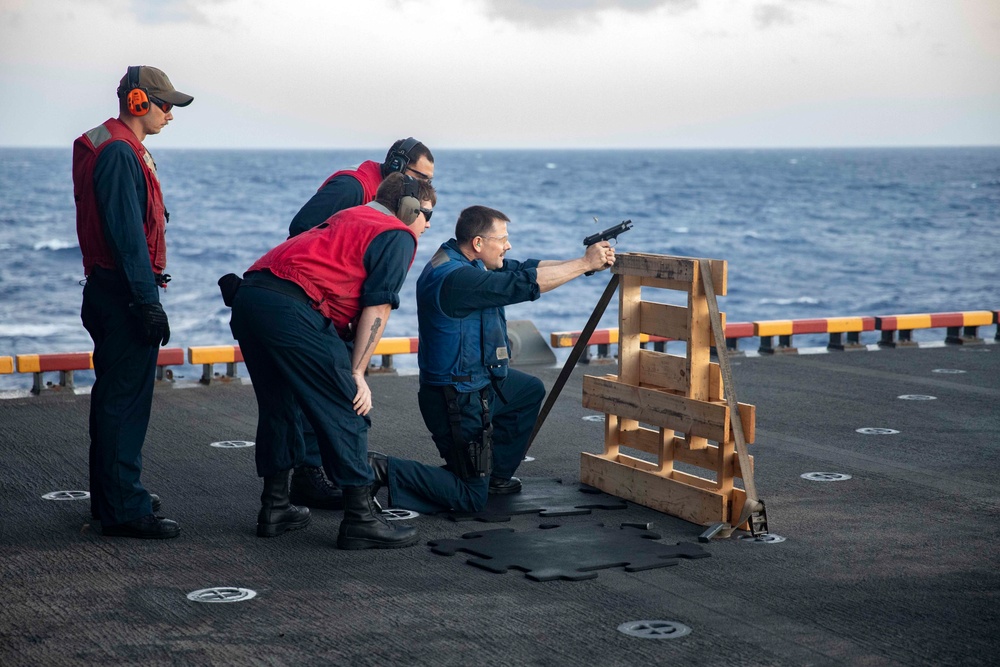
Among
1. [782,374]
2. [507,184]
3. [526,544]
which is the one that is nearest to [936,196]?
[507,184]

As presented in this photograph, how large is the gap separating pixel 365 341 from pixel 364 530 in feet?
2.77

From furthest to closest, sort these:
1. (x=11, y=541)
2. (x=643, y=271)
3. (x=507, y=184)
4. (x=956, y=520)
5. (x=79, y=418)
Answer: (x=507, y=184) < (x=79, y=418) < (x=643, y=271) < (x=956, y=520) < (x=11, y=541)

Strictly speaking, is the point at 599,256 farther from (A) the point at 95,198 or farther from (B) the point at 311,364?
(A) the point at 95,198

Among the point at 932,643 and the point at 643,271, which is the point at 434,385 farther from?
the point at 932,643

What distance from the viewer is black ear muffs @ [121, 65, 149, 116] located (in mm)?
5469

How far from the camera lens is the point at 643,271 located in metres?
6.21

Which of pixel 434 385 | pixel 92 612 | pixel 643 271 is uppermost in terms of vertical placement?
pixel 643 271

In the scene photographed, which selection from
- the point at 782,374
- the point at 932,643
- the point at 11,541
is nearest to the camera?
the point at 932,643

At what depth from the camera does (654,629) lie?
4.29 metres

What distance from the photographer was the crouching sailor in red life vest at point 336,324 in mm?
5223

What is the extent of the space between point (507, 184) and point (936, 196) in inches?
1250

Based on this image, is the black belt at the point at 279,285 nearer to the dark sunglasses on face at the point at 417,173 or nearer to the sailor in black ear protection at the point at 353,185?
the sailor in black ear protection at the point at 353,185

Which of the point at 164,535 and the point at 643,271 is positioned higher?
the point at 643,271

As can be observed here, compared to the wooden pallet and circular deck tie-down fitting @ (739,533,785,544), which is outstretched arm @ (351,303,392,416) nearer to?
the wooden pallet
